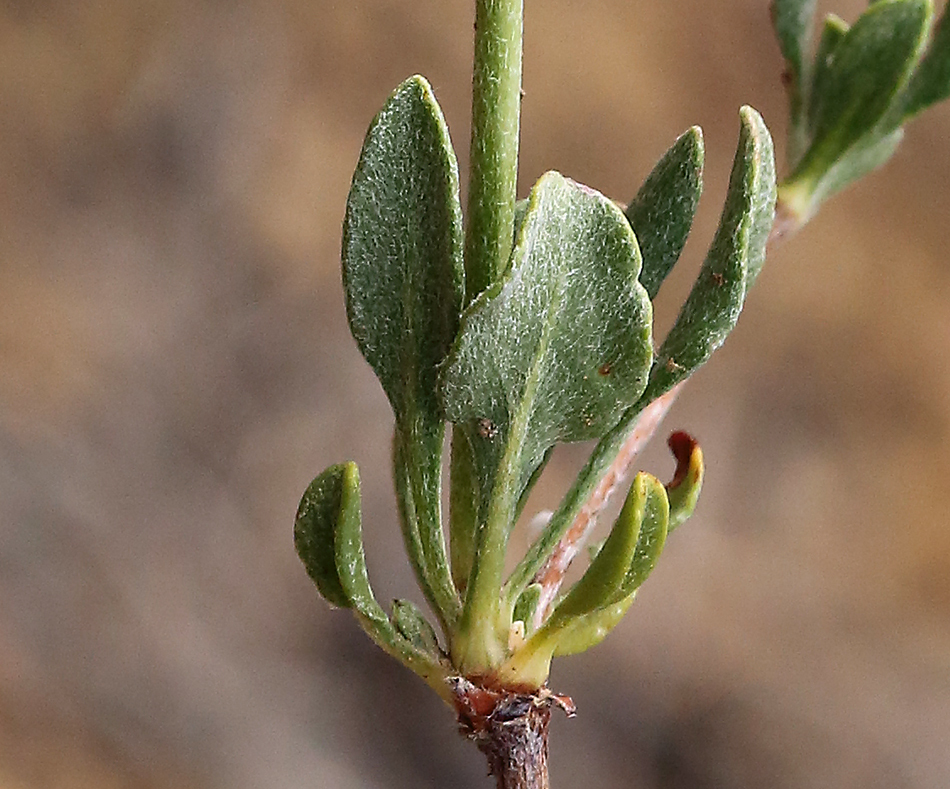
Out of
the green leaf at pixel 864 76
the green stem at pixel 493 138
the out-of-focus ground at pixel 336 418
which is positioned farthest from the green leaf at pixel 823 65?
the out-of-focus ground at pixel 336 418

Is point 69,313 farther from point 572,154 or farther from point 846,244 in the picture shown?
point 846,244

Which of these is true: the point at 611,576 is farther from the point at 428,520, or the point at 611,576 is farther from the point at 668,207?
the point at 668,207

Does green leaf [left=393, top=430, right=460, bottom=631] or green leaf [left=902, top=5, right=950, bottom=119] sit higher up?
green leaf [left=902, top=5, right=950, bottom=119]

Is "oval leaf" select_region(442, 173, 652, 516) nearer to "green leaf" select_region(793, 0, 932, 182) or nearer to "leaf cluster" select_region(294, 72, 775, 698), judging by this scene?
"leaf cluster" select_region(294, 72, 775, 698)

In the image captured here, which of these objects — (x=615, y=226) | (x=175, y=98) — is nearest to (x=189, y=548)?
(x=175, y=98)

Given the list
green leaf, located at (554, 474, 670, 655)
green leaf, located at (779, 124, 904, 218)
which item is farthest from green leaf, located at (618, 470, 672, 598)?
green leaf, located at (779, 124, 904, 218)
